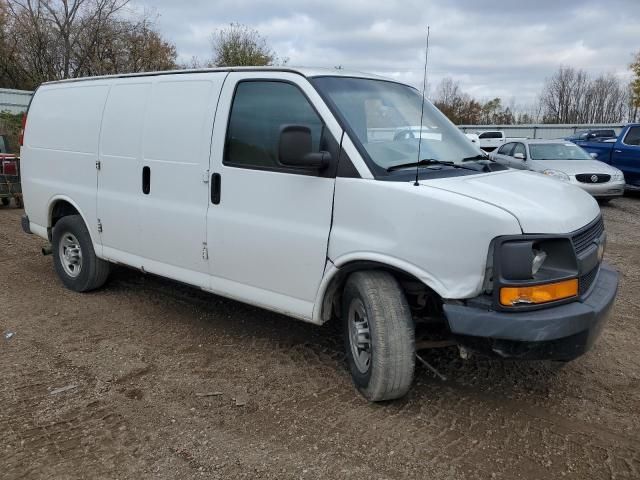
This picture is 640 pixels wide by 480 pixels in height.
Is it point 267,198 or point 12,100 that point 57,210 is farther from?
point 12,100

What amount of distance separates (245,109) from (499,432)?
268 cm

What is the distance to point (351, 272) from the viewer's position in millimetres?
3523

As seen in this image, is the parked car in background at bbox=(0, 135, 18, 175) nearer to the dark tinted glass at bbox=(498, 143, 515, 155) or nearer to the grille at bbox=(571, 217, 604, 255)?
the dark tinted glass at bbox=(498, 143, 515, 155)

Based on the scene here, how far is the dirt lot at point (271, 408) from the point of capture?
2.93m

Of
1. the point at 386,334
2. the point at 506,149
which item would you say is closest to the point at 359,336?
the point at 386,334

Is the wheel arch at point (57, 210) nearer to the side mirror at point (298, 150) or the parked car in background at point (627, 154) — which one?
the side mirror at point (298, 150)

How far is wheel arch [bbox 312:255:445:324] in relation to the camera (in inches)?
121

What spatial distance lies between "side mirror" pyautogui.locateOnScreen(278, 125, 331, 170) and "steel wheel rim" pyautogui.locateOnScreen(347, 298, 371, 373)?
0.89 m

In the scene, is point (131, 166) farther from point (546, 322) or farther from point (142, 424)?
point (546, 322)

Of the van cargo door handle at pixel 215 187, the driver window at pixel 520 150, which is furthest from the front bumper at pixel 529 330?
the driver window at pixel 520 150

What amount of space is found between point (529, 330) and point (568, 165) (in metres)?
10.4

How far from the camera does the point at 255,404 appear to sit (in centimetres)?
355

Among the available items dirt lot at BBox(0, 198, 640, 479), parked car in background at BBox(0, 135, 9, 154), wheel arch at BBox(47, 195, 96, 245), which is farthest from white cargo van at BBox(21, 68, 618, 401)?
parked car in background at BBox(0, 135, 9, 154)

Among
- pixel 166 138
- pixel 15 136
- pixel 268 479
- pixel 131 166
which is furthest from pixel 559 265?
pixel 15 136
